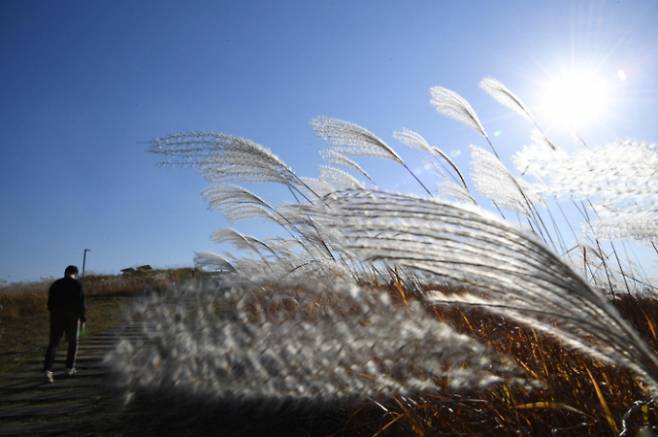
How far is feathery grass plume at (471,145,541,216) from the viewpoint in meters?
2.45

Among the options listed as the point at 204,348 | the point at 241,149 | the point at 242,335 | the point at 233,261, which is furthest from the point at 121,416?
the point at 233,261

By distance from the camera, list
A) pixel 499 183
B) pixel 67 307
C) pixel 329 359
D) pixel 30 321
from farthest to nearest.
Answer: pixel 30 321 < pixel 67 307 < pixel 499 183 < pixel 329 359

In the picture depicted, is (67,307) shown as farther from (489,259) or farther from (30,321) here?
(30,321)

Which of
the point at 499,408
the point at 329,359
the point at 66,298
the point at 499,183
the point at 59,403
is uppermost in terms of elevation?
the point at 66,298

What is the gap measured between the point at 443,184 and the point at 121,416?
Result: 7.38ft

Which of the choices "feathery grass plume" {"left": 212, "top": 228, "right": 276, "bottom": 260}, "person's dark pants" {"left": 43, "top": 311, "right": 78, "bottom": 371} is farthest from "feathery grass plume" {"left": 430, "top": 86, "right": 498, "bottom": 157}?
"person's dark pants" {"left": 43, "top": 311, "right": 78, "bottom": 371}

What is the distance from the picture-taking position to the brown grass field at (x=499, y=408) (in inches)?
47.8

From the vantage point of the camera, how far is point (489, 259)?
744 millimetres

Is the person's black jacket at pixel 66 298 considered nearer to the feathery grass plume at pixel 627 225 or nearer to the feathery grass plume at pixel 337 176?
the feathery grass plume at pixel 337 176

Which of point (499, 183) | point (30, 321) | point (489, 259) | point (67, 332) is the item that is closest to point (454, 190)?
point (499, 183)

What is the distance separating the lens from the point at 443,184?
2.94 meters

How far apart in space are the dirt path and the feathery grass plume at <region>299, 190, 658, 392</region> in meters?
1.91

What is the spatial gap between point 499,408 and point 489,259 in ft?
2.78

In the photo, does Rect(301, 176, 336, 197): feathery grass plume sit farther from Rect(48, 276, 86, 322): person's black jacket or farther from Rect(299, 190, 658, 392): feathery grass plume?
Rect(48, 276, 86, 322): person's black jacket
